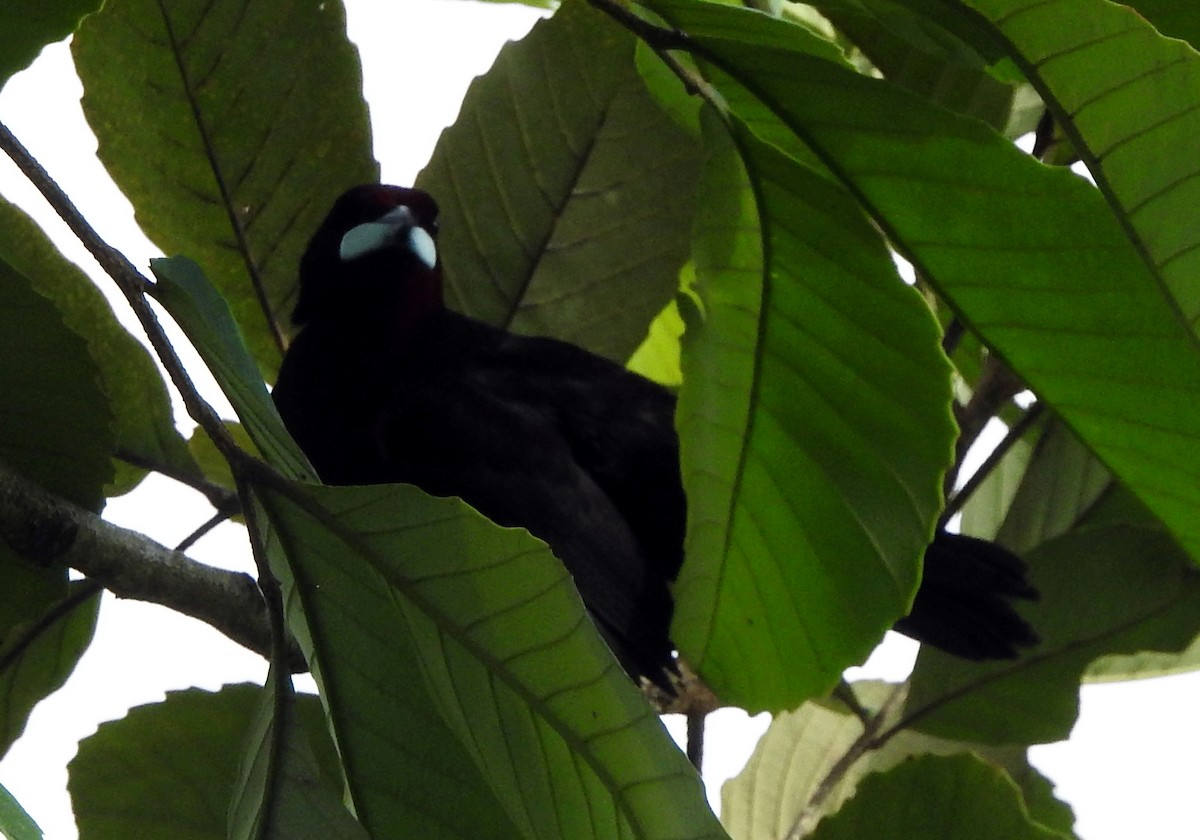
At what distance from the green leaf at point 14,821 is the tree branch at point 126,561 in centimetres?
34

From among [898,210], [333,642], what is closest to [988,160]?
[898,210]

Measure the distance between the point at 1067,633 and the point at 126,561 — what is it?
0.86 m

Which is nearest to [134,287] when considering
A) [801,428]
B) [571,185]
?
[801,428]

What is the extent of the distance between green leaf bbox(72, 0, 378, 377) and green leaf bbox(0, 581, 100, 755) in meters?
0.34

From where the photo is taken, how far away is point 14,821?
0.59m

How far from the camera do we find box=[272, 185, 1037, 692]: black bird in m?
1.54

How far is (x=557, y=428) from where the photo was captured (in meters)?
1.72

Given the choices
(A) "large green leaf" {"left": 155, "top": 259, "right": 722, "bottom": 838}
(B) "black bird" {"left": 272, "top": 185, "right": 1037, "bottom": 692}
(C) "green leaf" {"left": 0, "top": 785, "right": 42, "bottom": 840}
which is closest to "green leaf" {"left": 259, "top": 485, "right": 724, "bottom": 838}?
(A) "large green leaf" {"left": 155, "top": 259, "right": 722, "bottom": 838}

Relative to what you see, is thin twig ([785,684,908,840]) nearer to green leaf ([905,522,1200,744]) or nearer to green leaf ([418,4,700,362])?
green leaf ([905,522,1200,744])

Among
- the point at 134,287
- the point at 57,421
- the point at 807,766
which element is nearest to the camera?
the point at 134,287

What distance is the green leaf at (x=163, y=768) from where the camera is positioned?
1.20m

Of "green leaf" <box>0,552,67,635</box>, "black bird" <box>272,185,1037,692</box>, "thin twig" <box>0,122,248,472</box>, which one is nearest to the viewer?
"thin twig" <box>0,122,248,472</box>

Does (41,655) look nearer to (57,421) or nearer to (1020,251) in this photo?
(57,421)

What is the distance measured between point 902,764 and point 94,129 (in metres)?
0.84
